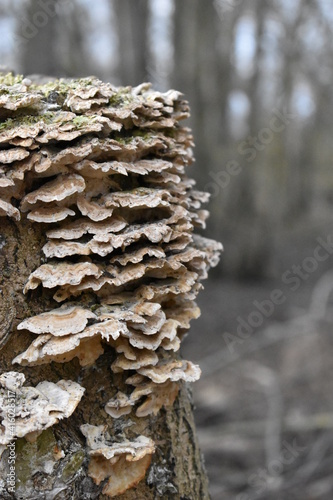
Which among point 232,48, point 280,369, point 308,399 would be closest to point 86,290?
point 308,399

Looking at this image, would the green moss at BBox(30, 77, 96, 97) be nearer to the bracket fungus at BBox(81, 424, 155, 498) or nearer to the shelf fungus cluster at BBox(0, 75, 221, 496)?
the shelf fungus cluster at BBox(0, 75, 221, 496)

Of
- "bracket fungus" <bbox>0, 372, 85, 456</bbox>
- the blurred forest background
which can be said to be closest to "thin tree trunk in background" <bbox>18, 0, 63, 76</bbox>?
the blurred forest background

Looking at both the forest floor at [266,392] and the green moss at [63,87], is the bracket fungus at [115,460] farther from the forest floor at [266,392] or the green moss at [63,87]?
the forest floor at [266,392]

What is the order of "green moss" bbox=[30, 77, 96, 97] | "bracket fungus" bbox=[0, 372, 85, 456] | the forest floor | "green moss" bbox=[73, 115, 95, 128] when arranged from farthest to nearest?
the forest floor
"green moss" bbox=[30, 77, 96, 97]
"green moss" bbox=[73, 115, 95, 128]
"bracket fungus" bbox=[0, 372, 85, 456]

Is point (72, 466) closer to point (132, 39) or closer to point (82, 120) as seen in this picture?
point (82, 120)

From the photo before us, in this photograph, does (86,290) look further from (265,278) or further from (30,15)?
(265,278)

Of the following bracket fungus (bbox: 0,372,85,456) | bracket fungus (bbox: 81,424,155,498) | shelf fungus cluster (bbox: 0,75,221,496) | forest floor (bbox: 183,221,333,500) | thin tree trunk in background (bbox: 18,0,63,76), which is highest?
thin tree trunk in background (bbox: 18,0,63,76)

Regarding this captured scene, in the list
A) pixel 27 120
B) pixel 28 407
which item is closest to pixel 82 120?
pixel 27 120
